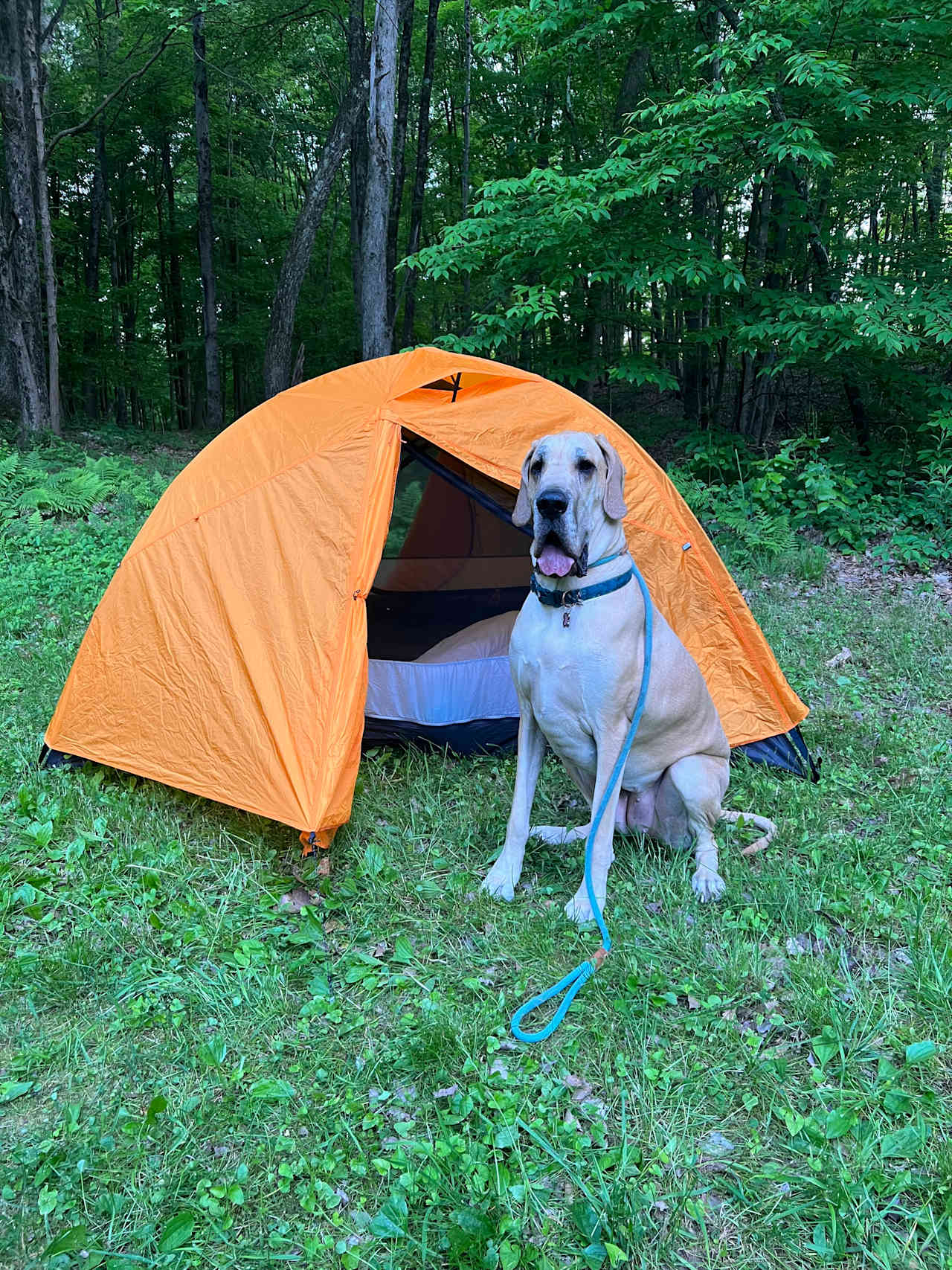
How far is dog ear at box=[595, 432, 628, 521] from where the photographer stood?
113 inches

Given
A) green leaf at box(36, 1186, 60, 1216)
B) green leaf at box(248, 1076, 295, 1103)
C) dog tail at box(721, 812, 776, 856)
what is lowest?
green leaf at box(36, 1186, 60, 1216)

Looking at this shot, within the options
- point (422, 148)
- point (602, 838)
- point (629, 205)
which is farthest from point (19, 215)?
point (602, 838)

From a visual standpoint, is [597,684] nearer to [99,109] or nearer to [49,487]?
[49,487]

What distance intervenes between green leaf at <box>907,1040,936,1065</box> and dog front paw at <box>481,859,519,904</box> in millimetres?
1303

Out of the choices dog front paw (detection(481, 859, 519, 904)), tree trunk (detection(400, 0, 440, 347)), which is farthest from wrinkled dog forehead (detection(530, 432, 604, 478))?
tree trunk (detection(400, 0, 440, 347))

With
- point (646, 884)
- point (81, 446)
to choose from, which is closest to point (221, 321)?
point (81, 446)

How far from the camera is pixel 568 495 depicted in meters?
2.68

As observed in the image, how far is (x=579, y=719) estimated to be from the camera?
9.29ft

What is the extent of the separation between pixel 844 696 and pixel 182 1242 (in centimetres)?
414

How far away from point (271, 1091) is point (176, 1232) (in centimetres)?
39

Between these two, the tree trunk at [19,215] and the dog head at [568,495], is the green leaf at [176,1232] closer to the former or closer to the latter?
the dog head at [568,495]

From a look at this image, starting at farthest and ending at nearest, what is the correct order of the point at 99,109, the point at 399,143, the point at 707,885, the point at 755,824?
the point at 399,143, the point at 99,109, the point at 755,824, the point at 707,885

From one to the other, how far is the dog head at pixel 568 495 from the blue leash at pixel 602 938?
31 cm

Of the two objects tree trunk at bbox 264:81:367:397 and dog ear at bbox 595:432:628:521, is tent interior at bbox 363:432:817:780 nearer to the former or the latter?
dog ear at bbox 595:432:628:521
